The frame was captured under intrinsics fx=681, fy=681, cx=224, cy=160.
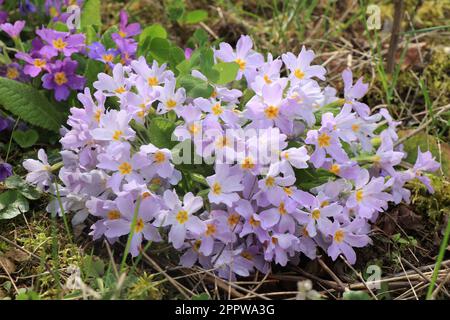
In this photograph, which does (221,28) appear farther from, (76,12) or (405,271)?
(405,271)

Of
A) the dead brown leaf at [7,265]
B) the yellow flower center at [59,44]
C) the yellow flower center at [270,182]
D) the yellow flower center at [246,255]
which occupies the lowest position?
the dead brown leaf at [7,265]

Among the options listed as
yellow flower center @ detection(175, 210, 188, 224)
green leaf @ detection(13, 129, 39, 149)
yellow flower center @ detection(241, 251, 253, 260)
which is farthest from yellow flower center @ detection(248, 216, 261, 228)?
green leaf @ detection(13, 129, 39, 149)

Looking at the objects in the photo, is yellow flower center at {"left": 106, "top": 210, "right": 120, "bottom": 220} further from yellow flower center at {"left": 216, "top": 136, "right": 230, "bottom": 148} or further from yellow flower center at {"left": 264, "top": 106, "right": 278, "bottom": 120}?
yellow flower center at {"left": 264, "top": 106, "right": 278, "bottom": 120}

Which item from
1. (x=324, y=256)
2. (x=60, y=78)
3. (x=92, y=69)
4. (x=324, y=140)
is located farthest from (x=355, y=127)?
(x=60, y=78)

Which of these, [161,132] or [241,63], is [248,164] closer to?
[161,132]


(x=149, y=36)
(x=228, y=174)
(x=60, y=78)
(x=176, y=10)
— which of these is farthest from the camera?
(x=176, y=10)

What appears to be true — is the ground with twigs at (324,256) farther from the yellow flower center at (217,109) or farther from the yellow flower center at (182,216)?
the yellow flower center at (217,109)

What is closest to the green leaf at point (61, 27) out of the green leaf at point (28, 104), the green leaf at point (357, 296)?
the green leaf at point (28, 104)

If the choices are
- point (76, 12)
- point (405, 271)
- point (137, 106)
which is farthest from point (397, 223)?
point (76, 12)
